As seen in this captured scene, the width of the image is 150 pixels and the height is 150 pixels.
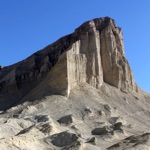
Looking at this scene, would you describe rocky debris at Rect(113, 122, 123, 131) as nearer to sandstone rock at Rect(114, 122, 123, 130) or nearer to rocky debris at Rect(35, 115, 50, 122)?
sandstone rock at Rect(114, 122, 123, 130)

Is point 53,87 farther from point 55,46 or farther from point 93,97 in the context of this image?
point 55,46

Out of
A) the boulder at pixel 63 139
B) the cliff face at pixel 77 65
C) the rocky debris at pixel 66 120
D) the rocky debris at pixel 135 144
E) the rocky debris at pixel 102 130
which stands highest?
the cliff face at pixel 77 65

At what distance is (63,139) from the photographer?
35.5 m

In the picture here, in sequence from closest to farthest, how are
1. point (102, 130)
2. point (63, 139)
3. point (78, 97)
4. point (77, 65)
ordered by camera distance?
point (63, 139), point (102, 130), point (78, 97), point (77, 65)

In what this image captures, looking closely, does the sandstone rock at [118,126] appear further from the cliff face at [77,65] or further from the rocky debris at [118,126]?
the cliff face at [77,65]

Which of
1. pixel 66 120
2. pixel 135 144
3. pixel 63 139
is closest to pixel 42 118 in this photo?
pixel 66 120

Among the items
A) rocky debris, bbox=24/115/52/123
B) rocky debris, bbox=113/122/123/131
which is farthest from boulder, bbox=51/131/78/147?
rocky debris, bbox=113/122/123/131

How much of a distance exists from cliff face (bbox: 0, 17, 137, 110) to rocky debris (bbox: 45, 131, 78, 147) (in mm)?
23133

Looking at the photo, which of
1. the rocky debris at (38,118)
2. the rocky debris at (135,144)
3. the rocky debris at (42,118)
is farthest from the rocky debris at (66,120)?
A: the rocky debris at (135,144)

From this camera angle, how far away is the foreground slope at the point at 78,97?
37469 mm

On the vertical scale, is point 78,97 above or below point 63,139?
above

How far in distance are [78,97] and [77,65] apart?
7366 mm

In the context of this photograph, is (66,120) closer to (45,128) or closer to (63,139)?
(45,128)

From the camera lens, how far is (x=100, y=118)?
170ft
